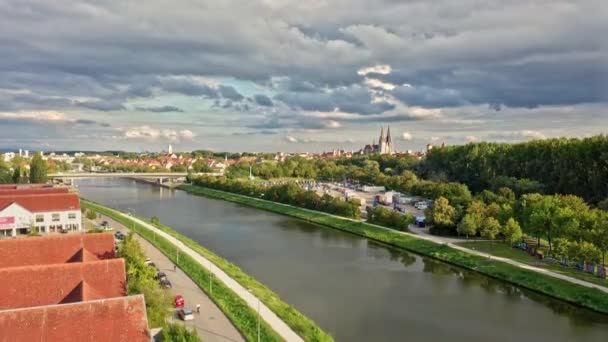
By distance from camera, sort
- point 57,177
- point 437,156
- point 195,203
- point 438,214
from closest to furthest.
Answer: point 438,214
point 195,203
point 437,156
point 57,177

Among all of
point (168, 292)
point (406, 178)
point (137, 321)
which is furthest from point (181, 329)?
point (406, 178)

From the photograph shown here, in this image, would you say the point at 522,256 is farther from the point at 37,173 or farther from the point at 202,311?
the point at 37,173

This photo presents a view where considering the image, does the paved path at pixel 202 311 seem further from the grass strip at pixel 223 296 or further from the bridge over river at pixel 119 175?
the bridge over river at pixel 119 175

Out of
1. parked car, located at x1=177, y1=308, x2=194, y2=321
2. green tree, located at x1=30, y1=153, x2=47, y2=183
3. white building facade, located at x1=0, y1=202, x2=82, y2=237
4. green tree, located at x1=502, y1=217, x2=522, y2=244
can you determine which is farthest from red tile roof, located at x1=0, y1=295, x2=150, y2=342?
green tree, located at x1=30, y1=153, x2=47, y2=183

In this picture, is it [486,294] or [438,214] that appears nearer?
[486,294]

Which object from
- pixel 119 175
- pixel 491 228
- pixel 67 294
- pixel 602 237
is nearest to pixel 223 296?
pixel 67 294

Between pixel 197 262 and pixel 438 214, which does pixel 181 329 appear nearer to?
pixel 197 262

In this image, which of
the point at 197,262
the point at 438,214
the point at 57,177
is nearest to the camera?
the point at 197,262
